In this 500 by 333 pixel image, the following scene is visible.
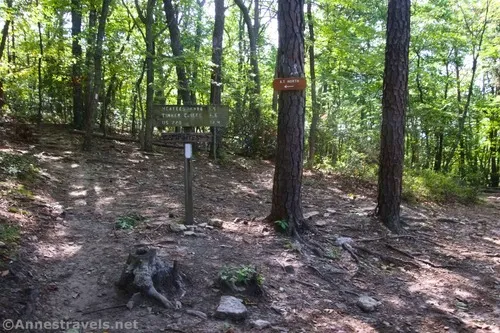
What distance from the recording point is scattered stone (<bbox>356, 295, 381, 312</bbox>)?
423cm

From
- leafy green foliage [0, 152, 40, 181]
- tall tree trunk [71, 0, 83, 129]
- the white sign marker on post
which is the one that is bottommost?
leafy green foliage [0, 152, 40, 181]

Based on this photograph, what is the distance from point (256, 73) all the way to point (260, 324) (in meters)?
13.0

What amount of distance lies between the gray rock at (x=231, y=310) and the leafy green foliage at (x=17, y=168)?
5.25m

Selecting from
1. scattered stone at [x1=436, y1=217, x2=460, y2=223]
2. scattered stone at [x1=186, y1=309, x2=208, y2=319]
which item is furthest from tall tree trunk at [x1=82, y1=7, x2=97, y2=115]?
scattered stone at [x1=436, y1=217, x2=460, y2=223]

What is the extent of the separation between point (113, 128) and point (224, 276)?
1442cm

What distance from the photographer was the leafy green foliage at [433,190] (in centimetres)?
995

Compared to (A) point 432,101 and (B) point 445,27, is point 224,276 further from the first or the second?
(A) point 432,101

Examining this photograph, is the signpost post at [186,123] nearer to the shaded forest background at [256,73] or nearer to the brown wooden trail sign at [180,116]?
the brown wooden trail sign at [180,116]

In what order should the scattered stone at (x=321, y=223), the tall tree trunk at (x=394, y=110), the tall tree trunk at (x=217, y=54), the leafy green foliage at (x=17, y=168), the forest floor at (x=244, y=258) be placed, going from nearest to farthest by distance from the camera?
→ the forest floor at (x=244, y=258) < the tall tree trunk at (x=394, y=110) < the scattered stone at (x=321, y=223) < the leafy green foliage at (x=17, y=168) < the tall tree trunk at (x=217, y=54)

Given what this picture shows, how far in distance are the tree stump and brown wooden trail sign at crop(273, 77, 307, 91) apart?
2.93m

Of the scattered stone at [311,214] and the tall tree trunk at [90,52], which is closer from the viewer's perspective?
the scattered stone at [311,214]

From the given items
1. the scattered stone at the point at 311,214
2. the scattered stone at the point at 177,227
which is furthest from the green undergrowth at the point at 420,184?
the scattered stone at the point at 177,227

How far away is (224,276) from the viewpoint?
4152 mm

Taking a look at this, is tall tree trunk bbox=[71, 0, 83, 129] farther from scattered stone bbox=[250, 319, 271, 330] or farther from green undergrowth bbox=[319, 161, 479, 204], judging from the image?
scattered stone bbox=[250, 319, 271, 330]
